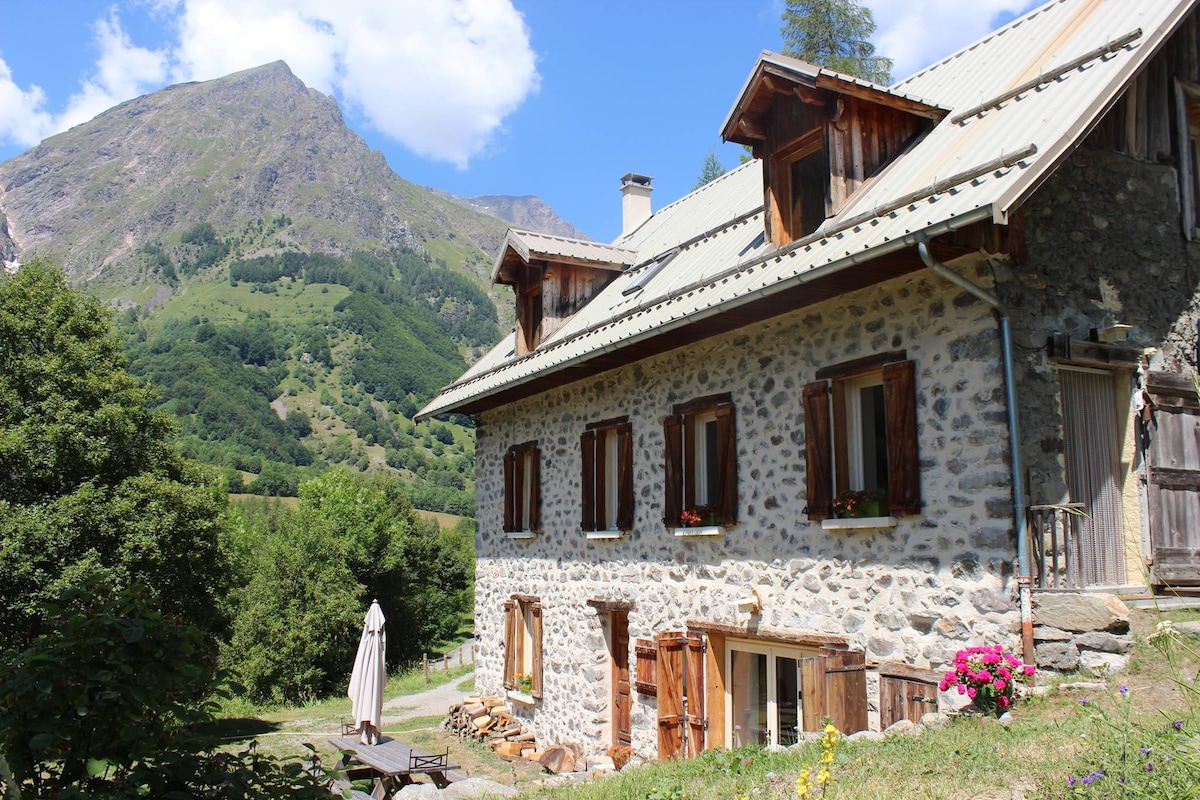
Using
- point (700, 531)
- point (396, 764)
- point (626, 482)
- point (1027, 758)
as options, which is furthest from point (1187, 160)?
point (396, 764)

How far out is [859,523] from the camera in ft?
27.8

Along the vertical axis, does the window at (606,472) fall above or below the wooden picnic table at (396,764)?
above

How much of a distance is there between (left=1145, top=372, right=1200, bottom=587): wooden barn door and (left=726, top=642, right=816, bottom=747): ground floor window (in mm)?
3324

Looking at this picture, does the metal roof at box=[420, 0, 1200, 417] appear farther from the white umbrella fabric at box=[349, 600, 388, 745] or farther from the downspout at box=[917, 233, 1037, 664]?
the white umbrella fabric at box=[349, 600, 388, 745]

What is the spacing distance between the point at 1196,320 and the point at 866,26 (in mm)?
16097

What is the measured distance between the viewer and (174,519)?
16594 mm

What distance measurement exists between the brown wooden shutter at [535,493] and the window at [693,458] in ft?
12.8

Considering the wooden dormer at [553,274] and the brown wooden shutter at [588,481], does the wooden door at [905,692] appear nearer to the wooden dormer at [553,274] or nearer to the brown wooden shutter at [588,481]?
the brown wooden shutter at [588,481]

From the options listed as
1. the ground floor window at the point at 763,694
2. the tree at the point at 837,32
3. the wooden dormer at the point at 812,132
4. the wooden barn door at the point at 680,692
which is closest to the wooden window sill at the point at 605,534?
the wooden barn door at the point at 680,692

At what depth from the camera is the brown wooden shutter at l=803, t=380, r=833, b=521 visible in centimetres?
898

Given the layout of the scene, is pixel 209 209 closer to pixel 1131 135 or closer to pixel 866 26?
pixel 866 26

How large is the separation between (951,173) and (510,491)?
976 centimetres

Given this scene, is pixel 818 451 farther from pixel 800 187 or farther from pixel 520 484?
pixel 520 484

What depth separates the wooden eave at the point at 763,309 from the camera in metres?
7.94
